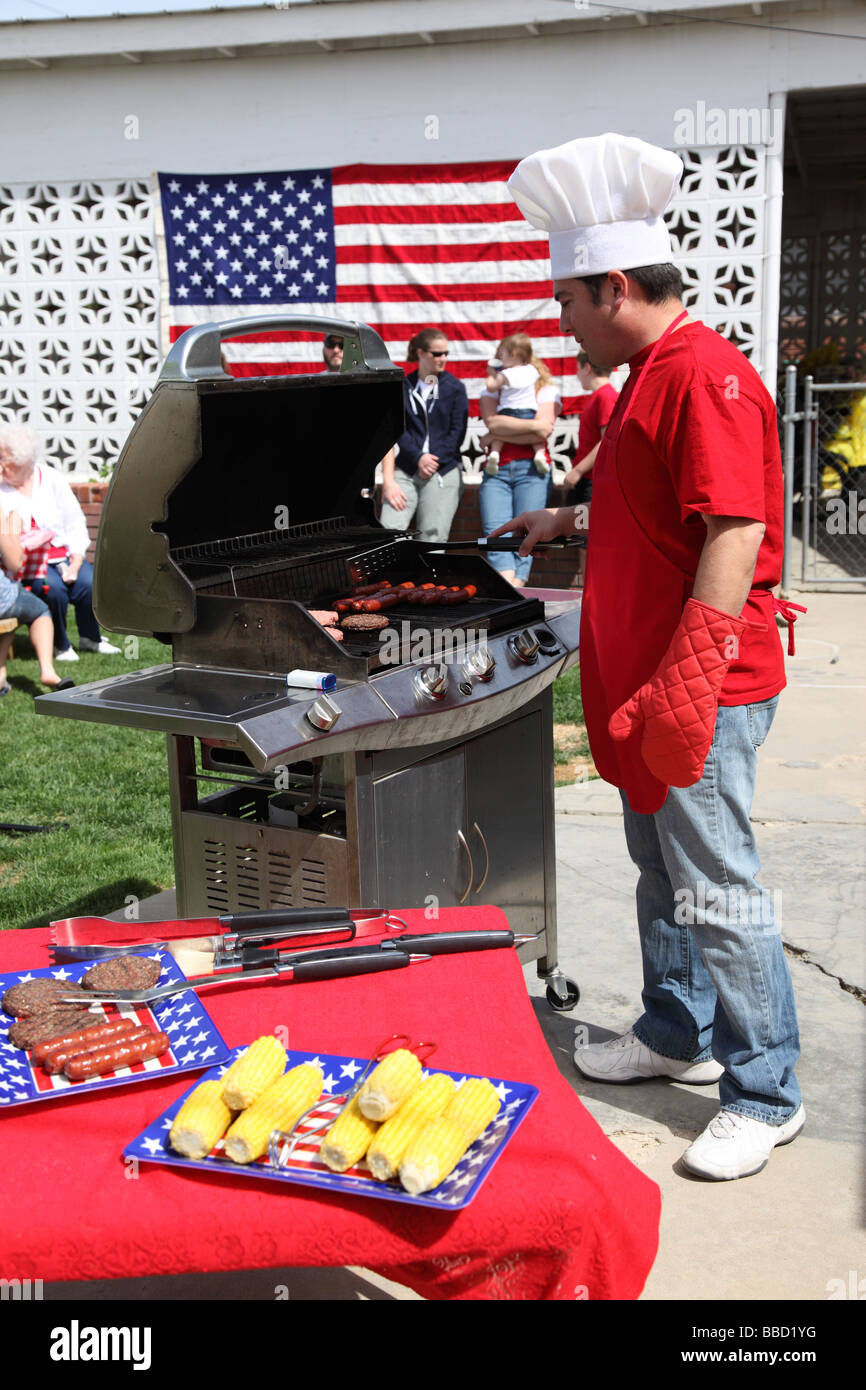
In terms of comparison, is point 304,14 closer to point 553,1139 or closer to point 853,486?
point 853,486

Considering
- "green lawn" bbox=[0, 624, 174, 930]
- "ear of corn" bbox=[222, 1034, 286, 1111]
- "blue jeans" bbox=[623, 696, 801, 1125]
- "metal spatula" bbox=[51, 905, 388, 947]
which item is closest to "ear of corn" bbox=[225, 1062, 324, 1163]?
"ear of corn" bbox=[222, 1034, 286, 1111]

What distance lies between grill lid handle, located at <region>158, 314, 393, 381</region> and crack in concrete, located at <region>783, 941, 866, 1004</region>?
240 centimetres

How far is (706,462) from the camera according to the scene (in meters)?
2.52

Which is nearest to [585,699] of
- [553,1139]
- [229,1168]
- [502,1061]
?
[502,1061]

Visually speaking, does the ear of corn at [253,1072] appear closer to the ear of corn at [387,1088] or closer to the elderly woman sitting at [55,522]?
the ear of corn at [387,1088]

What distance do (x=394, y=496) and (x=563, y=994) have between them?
577 centimetres

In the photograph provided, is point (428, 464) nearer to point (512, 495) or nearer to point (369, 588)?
point (512, 495)

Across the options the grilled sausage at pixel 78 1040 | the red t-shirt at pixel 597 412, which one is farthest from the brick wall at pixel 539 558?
the grilled sausage at pixel 78 1040

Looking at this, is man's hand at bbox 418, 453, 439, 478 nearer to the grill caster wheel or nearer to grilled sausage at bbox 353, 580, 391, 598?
grilled sausage at bbox 353, 580, 391, 598

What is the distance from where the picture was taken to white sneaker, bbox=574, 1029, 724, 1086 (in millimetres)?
3508

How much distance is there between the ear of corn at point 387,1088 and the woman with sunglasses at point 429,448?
7.39 meters

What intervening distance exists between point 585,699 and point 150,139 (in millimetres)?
8857

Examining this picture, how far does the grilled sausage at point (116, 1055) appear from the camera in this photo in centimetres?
189

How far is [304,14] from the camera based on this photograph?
9.30 metres
